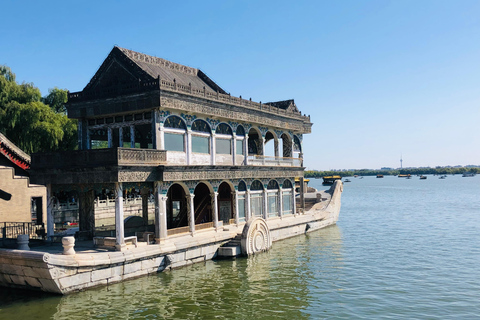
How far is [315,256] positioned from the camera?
24484 millimetres

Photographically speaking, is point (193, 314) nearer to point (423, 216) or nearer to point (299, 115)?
point (299, 115)

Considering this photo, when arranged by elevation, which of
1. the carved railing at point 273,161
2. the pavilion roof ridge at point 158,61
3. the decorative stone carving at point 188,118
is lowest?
the carved railing at point 273,161

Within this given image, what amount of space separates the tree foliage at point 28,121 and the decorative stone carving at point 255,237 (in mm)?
25370

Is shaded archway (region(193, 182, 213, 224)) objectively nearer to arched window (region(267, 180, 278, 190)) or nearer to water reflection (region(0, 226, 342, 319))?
arched window (region(267, 180, 278, 190))

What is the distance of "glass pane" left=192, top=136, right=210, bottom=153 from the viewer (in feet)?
75.5

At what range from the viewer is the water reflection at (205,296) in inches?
594

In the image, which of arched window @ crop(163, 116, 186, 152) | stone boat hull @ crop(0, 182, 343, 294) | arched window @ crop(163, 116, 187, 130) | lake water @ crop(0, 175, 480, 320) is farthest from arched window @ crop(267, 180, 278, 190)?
arched window @ crop(163, 116, 187, 130)

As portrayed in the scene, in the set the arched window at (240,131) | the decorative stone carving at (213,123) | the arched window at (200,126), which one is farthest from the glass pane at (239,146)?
the arched window at (200,126)

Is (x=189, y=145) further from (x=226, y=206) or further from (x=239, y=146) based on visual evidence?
(x=226, y=206)

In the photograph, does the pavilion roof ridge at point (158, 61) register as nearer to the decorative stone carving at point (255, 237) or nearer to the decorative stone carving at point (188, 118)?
the decorative stone carving at point (188, 118)

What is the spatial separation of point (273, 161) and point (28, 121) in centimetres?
2432

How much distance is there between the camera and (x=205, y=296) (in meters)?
16.9

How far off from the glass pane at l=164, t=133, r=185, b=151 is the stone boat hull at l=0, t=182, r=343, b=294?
437 centimetres

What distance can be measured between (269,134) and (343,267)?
13001mm
